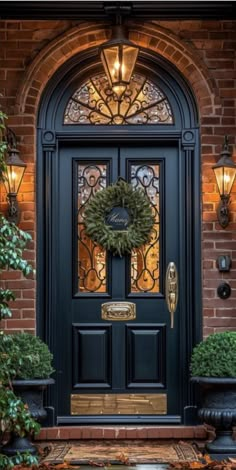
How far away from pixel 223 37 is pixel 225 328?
2506 millimetres

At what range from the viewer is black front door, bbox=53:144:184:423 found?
23.0 feet

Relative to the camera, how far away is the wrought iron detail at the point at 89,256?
7.05m

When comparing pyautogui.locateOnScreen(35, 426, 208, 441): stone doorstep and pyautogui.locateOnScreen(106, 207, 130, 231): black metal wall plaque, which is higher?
pyautogui.locateOnScreen(106, 207, 130, 231): black metal wall plaque

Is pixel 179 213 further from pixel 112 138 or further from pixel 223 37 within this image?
pixel 223 37

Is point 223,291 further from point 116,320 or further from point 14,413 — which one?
point 14,413

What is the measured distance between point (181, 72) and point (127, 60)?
0.70 meters

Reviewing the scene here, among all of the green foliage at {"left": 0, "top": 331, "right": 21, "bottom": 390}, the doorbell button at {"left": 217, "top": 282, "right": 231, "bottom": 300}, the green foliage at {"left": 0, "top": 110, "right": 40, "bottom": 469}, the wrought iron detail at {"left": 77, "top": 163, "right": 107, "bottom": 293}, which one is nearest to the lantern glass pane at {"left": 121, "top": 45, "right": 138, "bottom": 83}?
the wrought iron detail at {"left": 77, "top": 163, "right": 107, "bottom": 293}

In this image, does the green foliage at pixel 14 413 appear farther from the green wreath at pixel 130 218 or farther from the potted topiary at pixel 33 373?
the green wreath at pixel 130 218

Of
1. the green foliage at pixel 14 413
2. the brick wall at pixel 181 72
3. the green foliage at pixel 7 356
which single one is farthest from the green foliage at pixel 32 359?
the green foliage at pixel 14 413

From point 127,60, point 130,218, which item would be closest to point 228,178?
point 130,218

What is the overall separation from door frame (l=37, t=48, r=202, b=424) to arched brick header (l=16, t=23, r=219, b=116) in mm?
103

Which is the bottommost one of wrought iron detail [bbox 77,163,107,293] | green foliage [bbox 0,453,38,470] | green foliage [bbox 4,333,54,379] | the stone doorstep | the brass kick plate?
the stone doorstep

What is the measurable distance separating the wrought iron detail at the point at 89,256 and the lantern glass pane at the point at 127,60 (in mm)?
1013

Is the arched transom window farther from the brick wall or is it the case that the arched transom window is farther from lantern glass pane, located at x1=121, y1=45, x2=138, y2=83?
lantern glass pane, located at x1=121, y1=45, x2=138, y2=83
